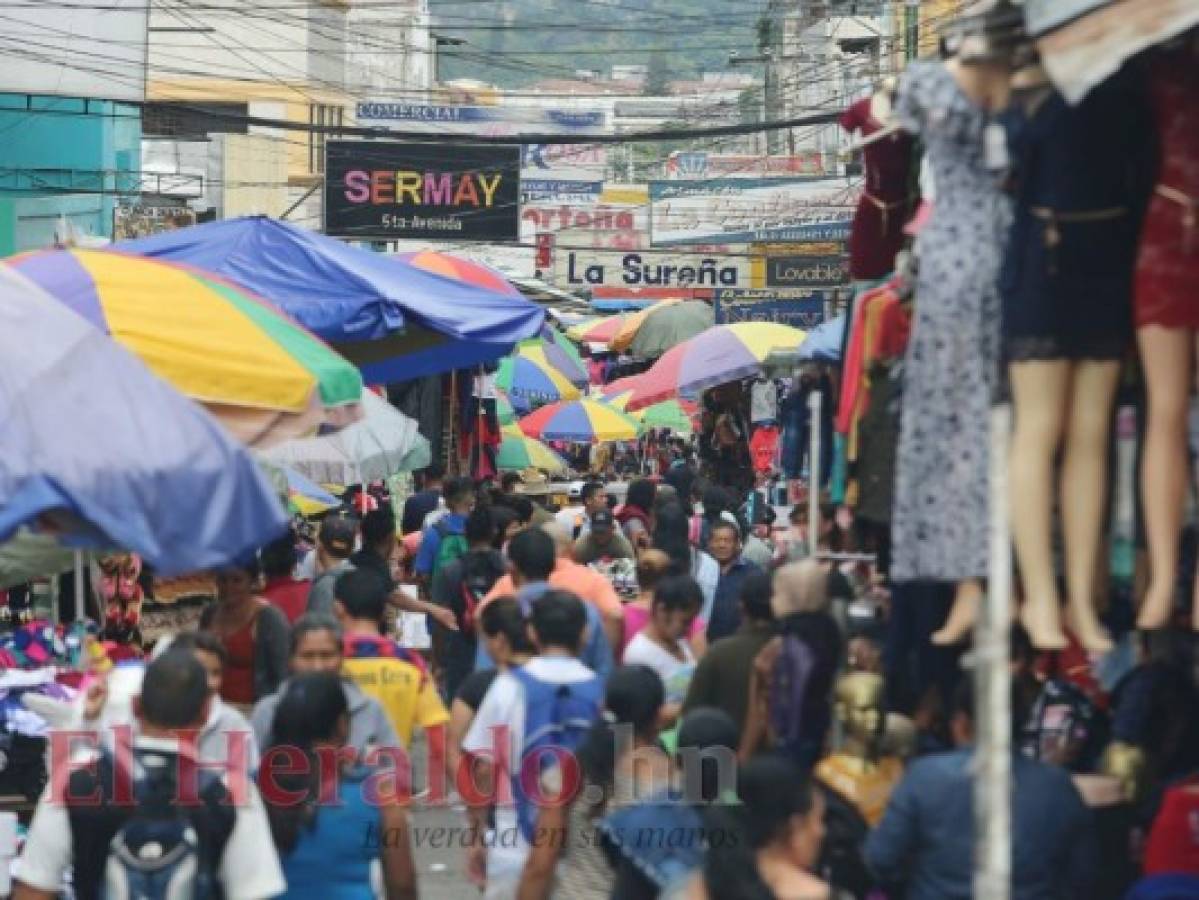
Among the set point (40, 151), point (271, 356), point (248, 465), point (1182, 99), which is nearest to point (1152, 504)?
point (1182, 99)

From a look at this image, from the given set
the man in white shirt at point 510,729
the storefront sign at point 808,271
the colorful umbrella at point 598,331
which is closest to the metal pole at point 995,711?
the man in white shirt at point 510,729

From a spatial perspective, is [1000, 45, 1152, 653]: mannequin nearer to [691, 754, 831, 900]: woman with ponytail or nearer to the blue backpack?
[691, 754, 831, 900]: woman with ponytail

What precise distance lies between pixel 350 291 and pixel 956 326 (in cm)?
762

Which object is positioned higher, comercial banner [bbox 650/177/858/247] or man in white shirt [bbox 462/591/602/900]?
comercial banner [bbox 650/177/858/247]

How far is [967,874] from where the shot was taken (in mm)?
7086

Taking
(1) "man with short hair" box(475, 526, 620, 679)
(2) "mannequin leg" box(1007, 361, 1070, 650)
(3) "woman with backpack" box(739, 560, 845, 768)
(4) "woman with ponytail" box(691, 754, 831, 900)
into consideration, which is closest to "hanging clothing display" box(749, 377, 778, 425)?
(1) "man with short hair" box(475, 526, 620, 679)

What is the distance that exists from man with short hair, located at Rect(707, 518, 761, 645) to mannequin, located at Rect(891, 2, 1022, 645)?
550 cm

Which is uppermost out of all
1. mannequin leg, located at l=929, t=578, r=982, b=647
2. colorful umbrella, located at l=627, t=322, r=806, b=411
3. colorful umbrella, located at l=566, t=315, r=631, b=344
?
colorful umbrella, located at l=566, t=315, r=631, b=344

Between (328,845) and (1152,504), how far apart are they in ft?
9.05

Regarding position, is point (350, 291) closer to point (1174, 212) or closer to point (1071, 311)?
point (1071, 311)

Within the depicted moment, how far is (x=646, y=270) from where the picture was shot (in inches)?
1900

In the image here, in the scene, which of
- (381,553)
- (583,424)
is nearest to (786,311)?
(583,424)

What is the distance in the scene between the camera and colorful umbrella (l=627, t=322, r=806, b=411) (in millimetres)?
23328

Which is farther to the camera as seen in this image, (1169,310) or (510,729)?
(510,729)
